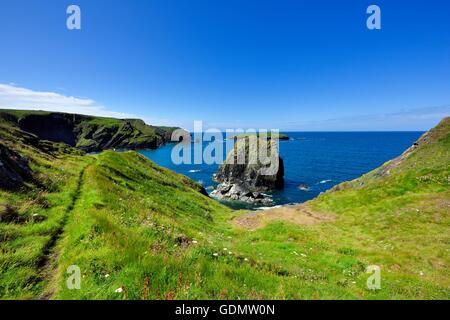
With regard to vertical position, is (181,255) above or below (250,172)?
above

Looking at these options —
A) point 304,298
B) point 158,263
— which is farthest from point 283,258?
point 158,263

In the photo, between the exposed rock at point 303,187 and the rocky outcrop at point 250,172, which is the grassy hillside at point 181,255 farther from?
the exposed rock at point 303,187

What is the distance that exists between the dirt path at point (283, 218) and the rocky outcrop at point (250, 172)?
45360 mm

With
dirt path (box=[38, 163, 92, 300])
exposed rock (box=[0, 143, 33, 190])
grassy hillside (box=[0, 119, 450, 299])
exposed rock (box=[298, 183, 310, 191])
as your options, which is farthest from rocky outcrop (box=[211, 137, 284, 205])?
dirt path (box=[38, 163, 92, 300])

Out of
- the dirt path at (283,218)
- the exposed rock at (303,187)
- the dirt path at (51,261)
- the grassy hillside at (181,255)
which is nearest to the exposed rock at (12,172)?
the grassy hillside at (181,255)

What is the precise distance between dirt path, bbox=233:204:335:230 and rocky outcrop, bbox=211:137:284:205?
4536 centimetres

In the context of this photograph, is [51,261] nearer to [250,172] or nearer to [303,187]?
[250,172]

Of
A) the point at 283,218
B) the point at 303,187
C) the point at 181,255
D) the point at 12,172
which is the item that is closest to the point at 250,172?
the point at 303,187

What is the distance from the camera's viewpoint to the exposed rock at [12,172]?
46.4 ft

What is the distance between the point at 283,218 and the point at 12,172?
30.3m

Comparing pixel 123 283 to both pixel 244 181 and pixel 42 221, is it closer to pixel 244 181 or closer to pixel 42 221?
pixel 42 221

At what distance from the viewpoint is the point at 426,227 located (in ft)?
79.3

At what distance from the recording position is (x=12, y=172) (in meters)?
15.7
